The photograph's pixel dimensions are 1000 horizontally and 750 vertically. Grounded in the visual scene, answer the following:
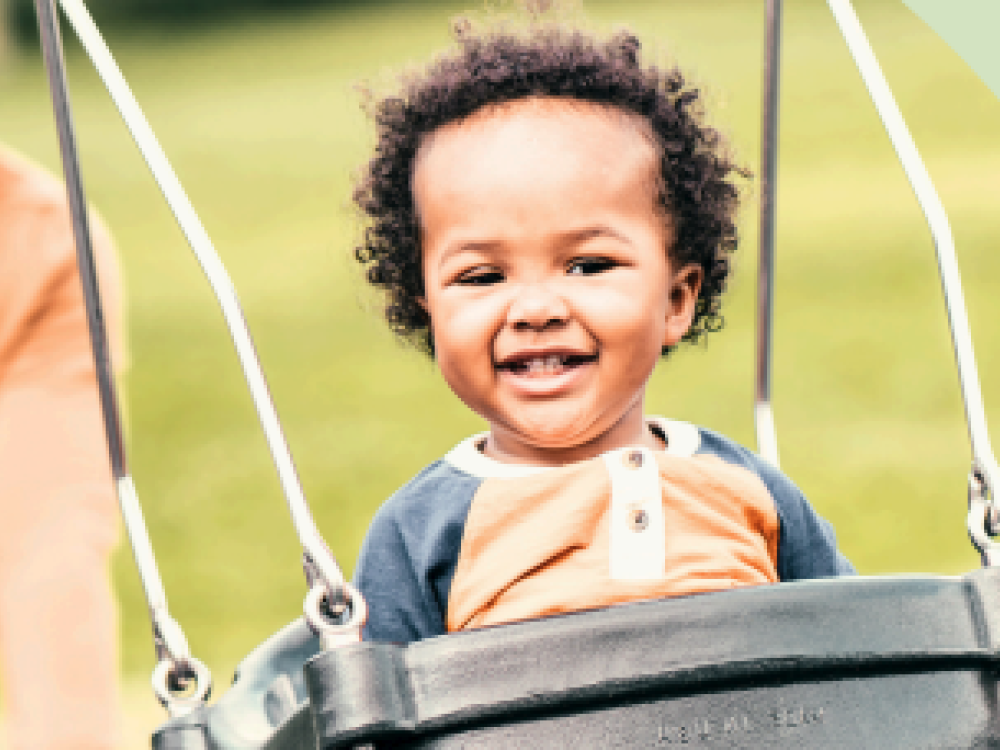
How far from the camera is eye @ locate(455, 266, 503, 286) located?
979 mm

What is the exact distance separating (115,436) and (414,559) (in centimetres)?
22

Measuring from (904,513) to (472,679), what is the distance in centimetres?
321

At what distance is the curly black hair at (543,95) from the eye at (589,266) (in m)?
0.09

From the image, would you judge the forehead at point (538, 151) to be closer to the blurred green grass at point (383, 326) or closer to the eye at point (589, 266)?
the eye at point (589, 266)

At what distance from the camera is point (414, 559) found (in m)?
1.01

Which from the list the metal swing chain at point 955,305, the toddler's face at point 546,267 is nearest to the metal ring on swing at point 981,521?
the metal swing chain at point 955,305

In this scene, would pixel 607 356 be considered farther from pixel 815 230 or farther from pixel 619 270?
pixel 815 230

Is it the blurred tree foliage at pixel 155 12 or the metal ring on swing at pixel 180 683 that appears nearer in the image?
the metal ring on swing at pixel 180 683

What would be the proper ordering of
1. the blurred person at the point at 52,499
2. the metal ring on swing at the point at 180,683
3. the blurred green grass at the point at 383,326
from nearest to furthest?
the metal ring on swing at the point at 180,683, the blurred person at the point at 52,499, the blurred green grass at the point at 383,326

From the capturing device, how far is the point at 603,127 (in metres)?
1.04

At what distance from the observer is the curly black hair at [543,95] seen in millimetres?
1071

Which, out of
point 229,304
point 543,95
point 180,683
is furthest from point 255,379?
point 543,95

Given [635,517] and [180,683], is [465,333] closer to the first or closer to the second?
[635,517]

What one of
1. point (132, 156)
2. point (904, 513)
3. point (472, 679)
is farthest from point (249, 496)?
point (132, 156)
